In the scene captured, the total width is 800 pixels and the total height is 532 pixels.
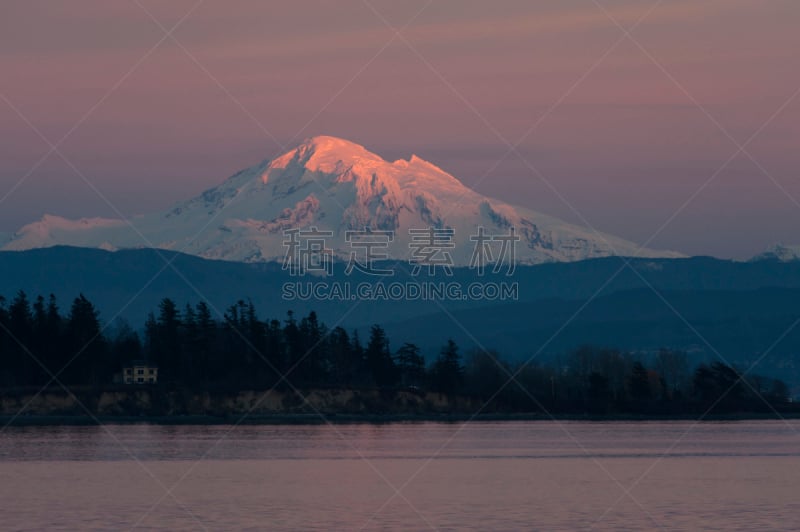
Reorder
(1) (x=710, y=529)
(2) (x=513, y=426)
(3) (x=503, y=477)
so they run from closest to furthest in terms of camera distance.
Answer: (1) (x=710, y=529)
(3) (x=503, y=477)
(2) (x=513, y=426)

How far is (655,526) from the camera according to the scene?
210 feet

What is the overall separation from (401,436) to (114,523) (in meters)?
82.8

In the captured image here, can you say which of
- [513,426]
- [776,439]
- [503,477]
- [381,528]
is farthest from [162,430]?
[381,528]

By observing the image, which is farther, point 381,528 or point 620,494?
point 620,494

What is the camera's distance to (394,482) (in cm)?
8606

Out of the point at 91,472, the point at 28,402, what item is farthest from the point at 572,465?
the point at 28,402

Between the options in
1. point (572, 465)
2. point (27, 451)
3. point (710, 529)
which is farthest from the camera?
point (27, 451)

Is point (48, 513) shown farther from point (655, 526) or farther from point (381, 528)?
point (655, 526)

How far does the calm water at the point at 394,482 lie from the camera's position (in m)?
66.6

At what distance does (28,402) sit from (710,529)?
469 ft

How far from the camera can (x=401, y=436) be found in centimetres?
14638

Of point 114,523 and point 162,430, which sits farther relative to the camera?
point 162,430

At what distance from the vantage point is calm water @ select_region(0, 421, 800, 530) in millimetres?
66562

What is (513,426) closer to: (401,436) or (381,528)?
(401,436)
